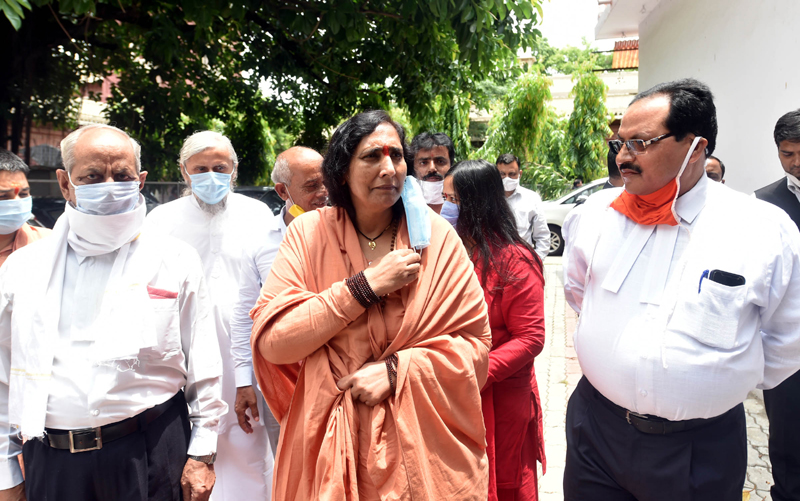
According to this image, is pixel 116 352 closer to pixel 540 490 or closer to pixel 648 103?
pixel 648 103

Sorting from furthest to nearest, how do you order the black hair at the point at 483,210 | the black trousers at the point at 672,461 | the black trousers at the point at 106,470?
the black hair at the point at 483,210, the black trousers at the point at 672,461, the black trousers at the point at 106,470

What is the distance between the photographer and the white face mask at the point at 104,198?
7.17 ft

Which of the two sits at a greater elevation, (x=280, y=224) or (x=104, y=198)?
(x=104, y=198)

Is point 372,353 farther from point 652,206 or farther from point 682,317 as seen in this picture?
point 652,206

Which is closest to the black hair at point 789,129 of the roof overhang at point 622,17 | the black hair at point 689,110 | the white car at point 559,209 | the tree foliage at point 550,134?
the black hair at point 689,110

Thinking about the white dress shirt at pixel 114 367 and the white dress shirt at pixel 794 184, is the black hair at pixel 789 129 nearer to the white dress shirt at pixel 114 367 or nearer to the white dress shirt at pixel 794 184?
the white dress shirt at pixel 794 184

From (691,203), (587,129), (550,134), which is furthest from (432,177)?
(550,134)

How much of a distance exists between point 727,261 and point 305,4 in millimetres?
6005

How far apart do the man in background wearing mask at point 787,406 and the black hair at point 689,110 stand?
1.44 metres

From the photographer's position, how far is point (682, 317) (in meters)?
2.10

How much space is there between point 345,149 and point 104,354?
3.70 feet

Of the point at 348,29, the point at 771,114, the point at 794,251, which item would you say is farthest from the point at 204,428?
the point at 771,114

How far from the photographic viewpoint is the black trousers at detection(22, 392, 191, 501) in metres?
2.04

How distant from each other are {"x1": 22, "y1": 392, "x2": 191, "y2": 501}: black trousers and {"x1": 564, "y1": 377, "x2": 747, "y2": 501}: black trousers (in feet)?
5.63
